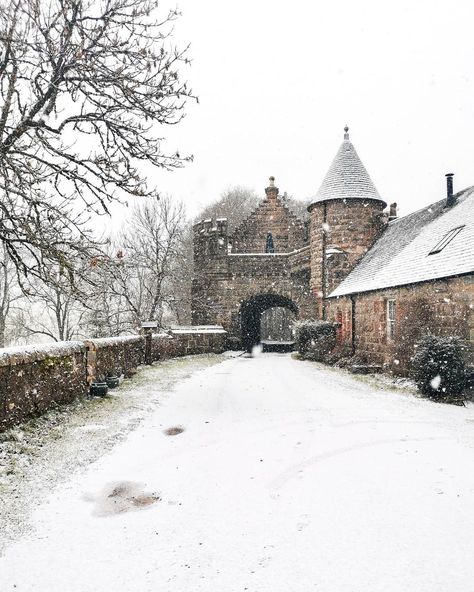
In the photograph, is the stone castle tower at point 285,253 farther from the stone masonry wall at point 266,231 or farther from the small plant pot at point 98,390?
the small plant pot at point 98,390

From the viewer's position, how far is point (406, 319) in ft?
47.5

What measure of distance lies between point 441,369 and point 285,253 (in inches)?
731

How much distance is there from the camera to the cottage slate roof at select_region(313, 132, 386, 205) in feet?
74.2

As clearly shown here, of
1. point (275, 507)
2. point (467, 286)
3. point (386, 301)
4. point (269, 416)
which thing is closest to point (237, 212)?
point (386, 301)

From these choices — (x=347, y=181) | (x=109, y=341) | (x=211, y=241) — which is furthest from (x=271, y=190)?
(x=109, y=341)

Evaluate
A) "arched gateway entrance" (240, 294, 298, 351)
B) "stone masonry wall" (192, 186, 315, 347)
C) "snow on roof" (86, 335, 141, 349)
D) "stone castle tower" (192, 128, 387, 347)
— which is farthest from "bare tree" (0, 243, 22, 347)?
"arched gateway entrance" (240, 294, 298, 351)

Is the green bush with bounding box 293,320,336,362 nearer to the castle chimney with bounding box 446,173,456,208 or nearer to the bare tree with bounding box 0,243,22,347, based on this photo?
the castle chimney with bounding box 446,173,456,208

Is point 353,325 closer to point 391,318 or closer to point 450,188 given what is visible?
point 391,318

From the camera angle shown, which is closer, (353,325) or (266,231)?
(353,325)

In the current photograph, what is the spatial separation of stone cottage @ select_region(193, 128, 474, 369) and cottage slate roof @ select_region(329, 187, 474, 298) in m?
0.05

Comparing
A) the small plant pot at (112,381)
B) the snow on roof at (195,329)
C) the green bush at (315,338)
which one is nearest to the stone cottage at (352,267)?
the green bush at (315,338)

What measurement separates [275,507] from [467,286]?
9.55 metres

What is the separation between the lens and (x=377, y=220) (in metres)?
23.1

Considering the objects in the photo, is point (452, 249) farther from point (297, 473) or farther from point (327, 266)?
point (297, 473)
